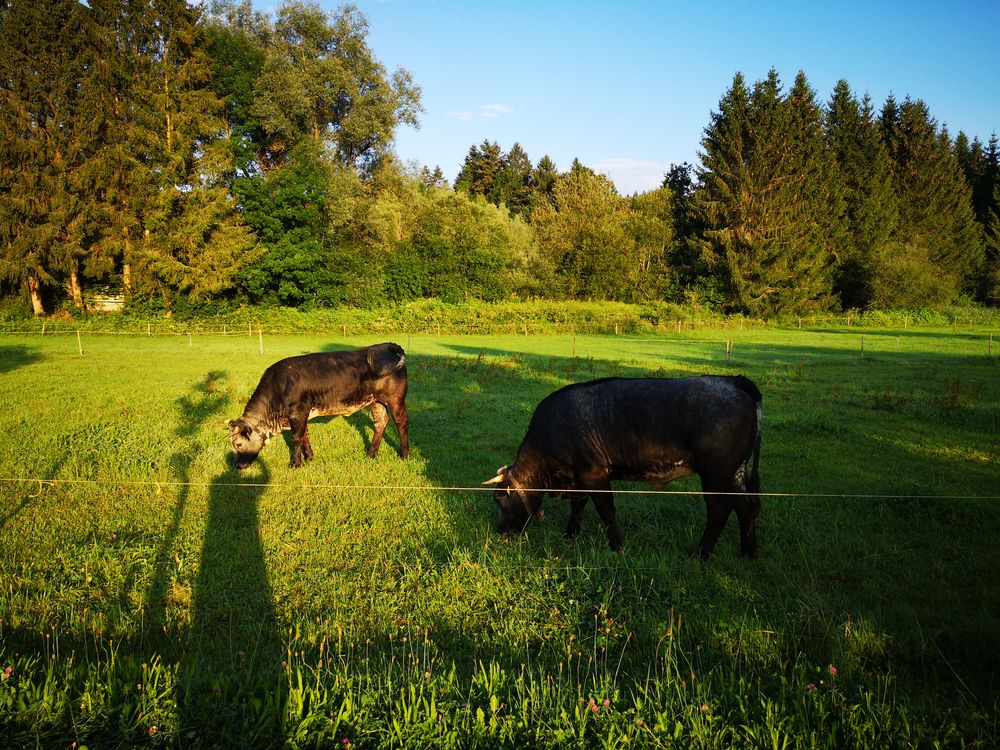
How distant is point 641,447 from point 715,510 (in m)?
0.97

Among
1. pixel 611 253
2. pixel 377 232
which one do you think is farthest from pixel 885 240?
pixel 377 232

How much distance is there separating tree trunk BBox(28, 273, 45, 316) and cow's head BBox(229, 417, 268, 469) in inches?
1514

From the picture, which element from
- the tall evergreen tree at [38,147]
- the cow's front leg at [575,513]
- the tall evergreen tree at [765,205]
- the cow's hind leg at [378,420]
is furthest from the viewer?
the tall evergreen tree at [765,205]

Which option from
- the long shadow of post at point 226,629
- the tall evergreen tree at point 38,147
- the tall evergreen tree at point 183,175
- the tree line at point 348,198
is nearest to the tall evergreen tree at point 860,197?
the tree line at point 348,198

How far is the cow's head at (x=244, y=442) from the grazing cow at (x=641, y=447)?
188 inches

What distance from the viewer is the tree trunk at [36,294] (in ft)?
124

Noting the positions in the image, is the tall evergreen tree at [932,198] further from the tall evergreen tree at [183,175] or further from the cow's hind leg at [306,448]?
the cow's hind leg at [306,448]

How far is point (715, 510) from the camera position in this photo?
6055 mm

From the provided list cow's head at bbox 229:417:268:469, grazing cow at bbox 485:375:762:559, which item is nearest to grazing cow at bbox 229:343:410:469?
cow's head at bbox 229:417:268:469

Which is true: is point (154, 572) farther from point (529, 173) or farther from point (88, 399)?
point (529, 173)

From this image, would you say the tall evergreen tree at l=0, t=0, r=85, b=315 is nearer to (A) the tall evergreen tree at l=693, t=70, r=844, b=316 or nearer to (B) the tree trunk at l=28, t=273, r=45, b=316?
(B) the tree trunk at l=28, t=273, r=45, b=316

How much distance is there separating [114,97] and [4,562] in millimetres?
45248

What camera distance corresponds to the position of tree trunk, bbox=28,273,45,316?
37781 mm

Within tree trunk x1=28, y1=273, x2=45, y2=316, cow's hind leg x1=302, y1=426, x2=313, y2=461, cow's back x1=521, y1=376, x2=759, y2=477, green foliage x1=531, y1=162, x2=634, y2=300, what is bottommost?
cow's hind leg x1=302, y1=426, x2=313, y2=461
